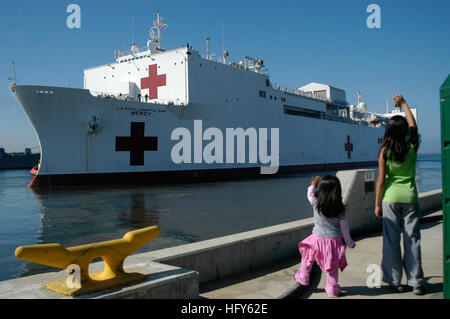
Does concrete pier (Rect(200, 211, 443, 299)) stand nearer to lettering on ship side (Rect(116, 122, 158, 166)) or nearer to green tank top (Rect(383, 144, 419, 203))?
green tank top (Rect(383, 144, 419, 203))

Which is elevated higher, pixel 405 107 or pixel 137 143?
pixel 137 143

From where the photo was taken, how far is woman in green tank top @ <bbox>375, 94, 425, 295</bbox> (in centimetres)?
223

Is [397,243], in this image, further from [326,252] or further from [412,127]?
[412,127]

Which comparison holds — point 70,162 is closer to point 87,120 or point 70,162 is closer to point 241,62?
point 87,120

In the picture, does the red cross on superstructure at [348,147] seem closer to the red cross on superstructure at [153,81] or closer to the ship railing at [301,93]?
the ship railing at [301,93]

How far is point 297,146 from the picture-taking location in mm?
21047

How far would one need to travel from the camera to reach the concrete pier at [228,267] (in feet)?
5.95

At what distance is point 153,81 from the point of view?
15914 millimetres

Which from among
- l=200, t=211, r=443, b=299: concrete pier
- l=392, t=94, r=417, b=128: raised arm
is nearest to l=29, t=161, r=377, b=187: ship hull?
l=200, t=211, r=443, b=299: concrete pier

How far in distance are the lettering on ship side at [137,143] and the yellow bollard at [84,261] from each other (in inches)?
464

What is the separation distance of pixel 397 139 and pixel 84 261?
2.02m

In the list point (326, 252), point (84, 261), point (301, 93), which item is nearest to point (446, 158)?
point (326, 252)
